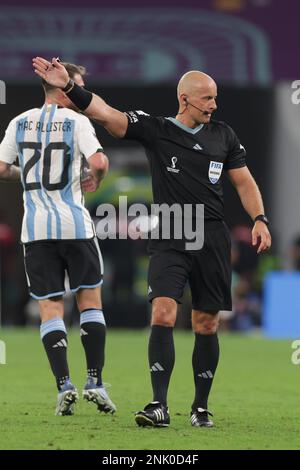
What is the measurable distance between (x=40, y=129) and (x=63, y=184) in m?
0.38

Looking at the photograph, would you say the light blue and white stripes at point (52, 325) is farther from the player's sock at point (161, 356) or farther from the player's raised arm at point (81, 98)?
the player's raised arm at point (81, 98)

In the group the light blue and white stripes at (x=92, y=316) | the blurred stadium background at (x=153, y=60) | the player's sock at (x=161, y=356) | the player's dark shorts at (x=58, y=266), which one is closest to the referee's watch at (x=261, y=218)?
the player's sock at (x=161, y=356)

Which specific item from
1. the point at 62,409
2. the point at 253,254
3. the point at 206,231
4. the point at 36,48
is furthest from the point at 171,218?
the point at 253,254

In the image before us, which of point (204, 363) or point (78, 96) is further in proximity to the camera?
point (204, 363)

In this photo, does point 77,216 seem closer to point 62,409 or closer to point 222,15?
point 62,409

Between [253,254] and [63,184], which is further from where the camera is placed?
[253,254]

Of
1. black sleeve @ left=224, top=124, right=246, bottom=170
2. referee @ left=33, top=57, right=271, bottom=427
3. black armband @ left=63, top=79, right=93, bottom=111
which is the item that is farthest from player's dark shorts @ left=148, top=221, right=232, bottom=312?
black armband @ left=63, top=79, right=93, bottom=111

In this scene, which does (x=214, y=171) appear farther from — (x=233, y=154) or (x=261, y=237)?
(x=261, y=237)

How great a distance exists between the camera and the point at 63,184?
8031 millimetres

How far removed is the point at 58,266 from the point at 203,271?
1.06 metres

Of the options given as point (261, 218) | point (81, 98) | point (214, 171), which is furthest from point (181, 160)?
point (81, 98)

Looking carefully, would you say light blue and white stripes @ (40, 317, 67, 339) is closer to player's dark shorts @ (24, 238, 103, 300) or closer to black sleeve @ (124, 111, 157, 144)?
player's dark shorts @ (24, 238, 103, 300)

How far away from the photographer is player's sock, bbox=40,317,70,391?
785cm

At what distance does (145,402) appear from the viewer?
869 centimetres
